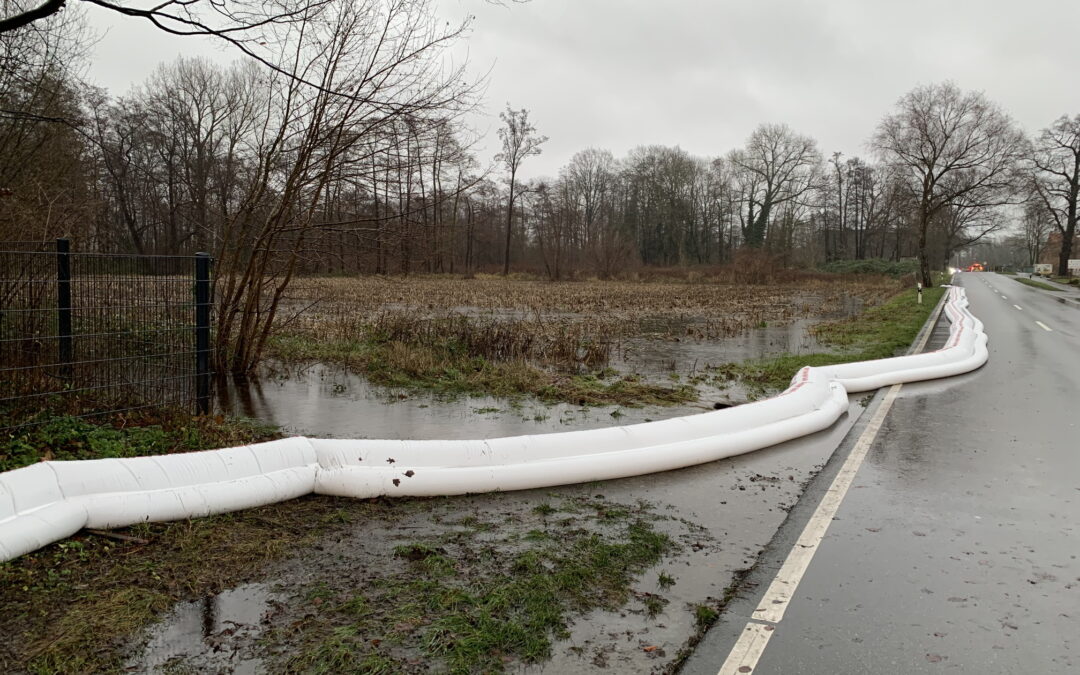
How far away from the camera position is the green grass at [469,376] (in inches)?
361

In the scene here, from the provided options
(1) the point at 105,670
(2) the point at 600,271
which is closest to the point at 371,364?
(1) the point at 105,670

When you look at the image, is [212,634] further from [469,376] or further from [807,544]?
[469,376]

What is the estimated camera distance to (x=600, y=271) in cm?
5897

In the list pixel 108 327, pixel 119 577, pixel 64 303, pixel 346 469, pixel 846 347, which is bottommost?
pixel 119 577

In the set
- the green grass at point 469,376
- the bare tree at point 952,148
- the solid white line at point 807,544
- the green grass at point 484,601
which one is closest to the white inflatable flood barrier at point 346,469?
the solid white line at point 807,544

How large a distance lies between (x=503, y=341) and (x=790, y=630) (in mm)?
9438

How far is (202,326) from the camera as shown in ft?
21.9

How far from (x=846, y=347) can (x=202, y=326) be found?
42.7 ft

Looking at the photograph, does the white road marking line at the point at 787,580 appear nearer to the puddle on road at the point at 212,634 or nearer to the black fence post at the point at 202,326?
the puddle on road at the point at 212,634

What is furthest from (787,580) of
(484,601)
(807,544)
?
(484,601)

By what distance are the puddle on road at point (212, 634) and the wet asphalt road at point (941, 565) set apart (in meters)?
1.91

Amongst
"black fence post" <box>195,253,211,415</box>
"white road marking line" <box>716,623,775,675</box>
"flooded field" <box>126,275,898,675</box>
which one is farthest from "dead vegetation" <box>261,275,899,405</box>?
"white road marking line" <box>716,623,775,675</box>

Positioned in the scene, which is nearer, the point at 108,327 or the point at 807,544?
the point at 807,544

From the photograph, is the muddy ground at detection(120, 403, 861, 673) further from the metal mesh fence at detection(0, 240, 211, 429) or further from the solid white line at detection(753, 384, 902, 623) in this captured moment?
the metal mesh fence at detection(0, 240, 211, 429)
